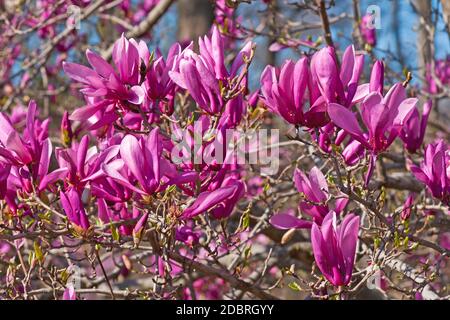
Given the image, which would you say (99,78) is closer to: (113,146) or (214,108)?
(113,146)

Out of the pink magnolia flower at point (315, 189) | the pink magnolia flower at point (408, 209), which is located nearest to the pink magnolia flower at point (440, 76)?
the pink magnolia flower at point (408, 209)

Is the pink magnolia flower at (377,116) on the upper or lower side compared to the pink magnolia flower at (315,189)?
upper

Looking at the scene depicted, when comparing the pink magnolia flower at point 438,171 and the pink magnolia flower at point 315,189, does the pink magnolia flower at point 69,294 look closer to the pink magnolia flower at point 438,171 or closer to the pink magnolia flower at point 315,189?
the pink magnolia flower at point 315,189

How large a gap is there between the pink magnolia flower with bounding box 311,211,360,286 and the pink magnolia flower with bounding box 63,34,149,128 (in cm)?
53

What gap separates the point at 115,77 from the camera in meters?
1.53

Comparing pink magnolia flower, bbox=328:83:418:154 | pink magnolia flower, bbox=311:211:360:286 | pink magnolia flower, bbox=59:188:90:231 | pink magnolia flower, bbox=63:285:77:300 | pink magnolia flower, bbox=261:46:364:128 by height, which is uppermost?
pink magnolia flower, bbox=261:46:364:128

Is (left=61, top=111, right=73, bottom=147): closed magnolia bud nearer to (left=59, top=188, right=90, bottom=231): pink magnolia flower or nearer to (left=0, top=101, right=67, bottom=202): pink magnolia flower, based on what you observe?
(left=0, top=101, right=67, bottom=202): pink magnolia flower

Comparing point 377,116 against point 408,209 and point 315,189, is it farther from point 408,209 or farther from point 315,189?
point 408,209

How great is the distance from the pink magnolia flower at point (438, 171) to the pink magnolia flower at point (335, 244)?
30cm

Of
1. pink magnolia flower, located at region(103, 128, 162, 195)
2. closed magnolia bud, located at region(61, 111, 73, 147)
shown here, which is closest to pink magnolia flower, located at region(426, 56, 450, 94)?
closed magnolia bud, located at region(61, 111, 73, 147)

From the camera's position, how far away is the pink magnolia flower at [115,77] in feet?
5.02

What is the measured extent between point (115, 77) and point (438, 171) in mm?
832

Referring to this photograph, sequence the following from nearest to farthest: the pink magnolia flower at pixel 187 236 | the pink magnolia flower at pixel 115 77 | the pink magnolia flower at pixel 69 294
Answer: the pink magnolia flower at pixel 115 77
the pink magnolia flower at pixel 69 294
the pink magnolia flower at pixel 187 236

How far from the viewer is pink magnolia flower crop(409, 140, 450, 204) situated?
1565 mm
